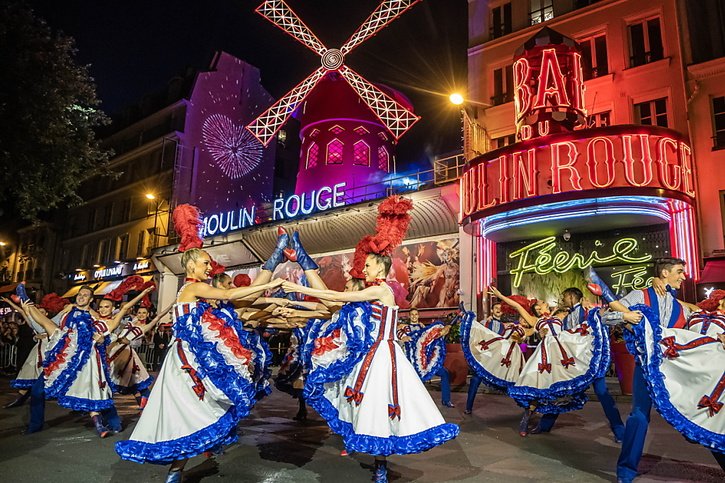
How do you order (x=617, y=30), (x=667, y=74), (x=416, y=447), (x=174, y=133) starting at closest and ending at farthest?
1. (x=416, y=447)
2. (x=667, y=74)
3. (x=617, y=30)
4. (x=174, y=133)

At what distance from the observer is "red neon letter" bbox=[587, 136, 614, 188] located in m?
13.6

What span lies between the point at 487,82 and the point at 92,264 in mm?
31493

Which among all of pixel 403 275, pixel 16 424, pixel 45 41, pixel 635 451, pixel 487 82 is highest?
pixel 487 82

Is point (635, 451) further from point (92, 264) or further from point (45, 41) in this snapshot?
point (92, 264)

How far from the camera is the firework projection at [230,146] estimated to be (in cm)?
3409

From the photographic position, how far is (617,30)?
17000 millimetres

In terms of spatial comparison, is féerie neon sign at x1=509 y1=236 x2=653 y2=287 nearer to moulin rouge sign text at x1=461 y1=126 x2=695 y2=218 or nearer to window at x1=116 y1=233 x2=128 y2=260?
moulin rouge sign text at x1=461 y1=126 x2=695 y2=218

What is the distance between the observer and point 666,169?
13.5 metres

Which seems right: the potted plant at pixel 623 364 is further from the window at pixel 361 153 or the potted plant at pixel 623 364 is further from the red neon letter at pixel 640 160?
the window at pixel 361 153

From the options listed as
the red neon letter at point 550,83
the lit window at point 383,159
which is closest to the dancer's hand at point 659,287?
the red neon letter at point 550,83

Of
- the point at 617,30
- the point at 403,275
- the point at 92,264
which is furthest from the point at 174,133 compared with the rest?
the point at 617,30

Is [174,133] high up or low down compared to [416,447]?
up

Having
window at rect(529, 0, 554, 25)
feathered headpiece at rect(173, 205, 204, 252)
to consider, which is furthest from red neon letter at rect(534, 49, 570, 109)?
feathered headpiece at rect(173, 205, 204, 252)

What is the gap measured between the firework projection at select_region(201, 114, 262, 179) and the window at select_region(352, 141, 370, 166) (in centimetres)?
1144
